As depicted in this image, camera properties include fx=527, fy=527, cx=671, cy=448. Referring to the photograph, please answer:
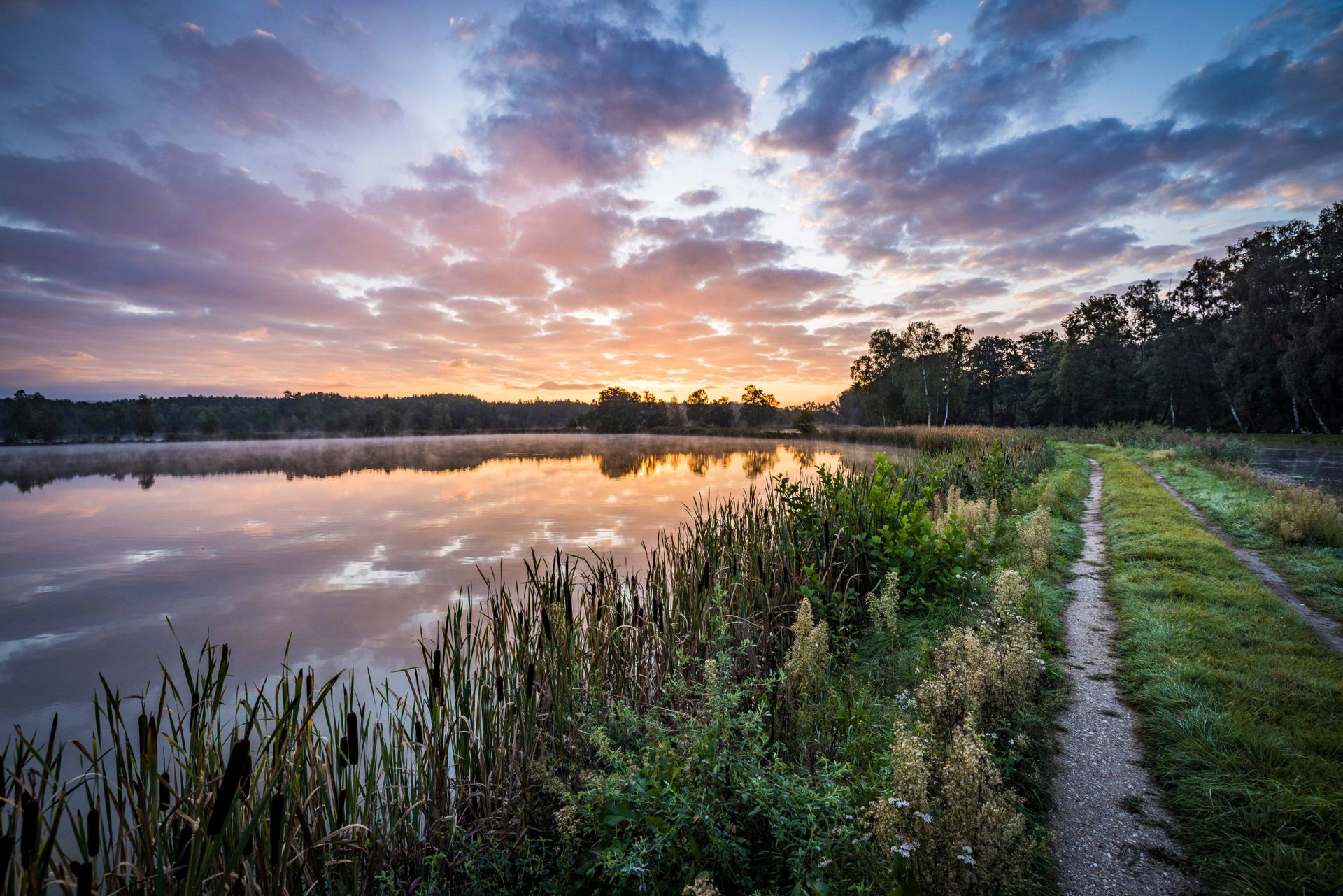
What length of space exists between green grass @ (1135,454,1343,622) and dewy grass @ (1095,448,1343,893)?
1.63ft

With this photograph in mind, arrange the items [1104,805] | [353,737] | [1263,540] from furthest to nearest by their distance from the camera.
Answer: [1263,540] → [1104,805] → [353,737]

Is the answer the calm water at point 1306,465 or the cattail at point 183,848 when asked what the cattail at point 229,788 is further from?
the calm water at point 1306,465

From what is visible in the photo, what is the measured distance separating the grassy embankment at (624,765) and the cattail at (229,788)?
11 mm

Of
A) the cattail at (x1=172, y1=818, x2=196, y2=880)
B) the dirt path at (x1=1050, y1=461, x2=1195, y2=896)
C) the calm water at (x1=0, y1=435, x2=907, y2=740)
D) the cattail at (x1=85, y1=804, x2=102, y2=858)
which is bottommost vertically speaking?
the calm water at (x1=0, y1=435, x2=907, y2=740)

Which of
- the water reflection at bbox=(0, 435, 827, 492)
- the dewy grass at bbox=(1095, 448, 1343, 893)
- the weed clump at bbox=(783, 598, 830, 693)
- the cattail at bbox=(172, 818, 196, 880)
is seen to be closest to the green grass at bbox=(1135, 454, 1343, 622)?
the dewy grass at bbox=(1095, 448, 1343, 893)

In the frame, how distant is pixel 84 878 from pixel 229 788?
0.33m

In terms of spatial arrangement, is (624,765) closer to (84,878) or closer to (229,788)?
(229,788)

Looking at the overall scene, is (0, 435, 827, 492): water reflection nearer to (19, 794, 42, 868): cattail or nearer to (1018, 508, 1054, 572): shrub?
(1018, 508, 1054, 572): shrub

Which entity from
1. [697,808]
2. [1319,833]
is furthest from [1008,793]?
[1319,833]

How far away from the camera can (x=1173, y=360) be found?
4450 centimetres

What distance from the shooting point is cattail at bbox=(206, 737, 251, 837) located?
1591mm

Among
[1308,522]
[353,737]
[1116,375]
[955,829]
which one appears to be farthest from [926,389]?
[353,737]

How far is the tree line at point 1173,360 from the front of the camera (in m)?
33.0

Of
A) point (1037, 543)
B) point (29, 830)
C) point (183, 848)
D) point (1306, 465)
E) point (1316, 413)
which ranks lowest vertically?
point (183, 848)
